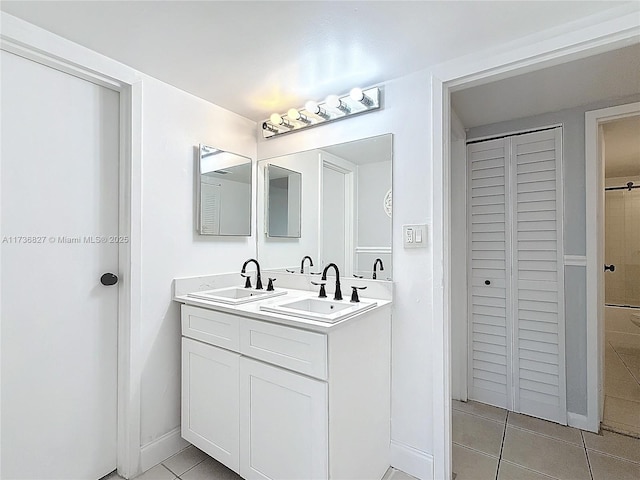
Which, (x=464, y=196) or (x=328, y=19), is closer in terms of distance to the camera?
(x=328, y=19)

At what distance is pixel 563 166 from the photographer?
2.20m

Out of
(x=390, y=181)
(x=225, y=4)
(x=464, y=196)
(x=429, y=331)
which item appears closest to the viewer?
(x=225, y=4)

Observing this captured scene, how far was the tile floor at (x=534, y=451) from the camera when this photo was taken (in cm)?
169

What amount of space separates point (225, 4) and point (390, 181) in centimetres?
110

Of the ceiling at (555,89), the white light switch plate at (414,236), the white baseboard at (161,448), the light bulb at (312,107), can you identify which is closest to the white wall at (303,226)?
the light bulb at (312,107)

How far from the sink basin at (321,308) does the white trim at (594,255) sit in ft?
5.00

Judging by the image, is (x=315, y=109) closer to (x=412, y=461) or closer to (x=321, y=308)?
(x=321, y=308)

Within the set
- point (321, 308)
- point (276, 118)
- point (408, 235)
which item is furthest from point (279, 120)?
point (321, 308)

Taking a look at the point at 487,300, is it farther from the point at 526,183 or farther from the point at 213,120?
the point at 213,120

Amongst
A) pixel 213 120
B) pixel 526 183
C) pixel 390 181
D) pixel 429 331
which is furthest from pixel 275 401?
pixel 526 183

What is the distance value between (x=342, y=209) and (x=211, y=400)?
4.26 feet

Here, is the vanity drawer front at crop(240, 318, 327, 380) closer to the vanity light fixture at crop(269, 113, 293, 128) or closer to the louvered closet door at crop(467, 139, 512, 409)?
the vanity light fixture at crop(269, 113, 293, 128)

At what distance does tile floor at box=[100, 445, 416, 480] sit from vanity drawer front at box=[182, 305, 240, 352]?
0.68 m

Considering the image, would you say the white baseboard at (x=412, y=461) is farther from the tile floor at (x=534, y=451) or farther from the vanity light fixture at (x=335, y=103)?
the vanity light fixture at (x=335, y=103)
